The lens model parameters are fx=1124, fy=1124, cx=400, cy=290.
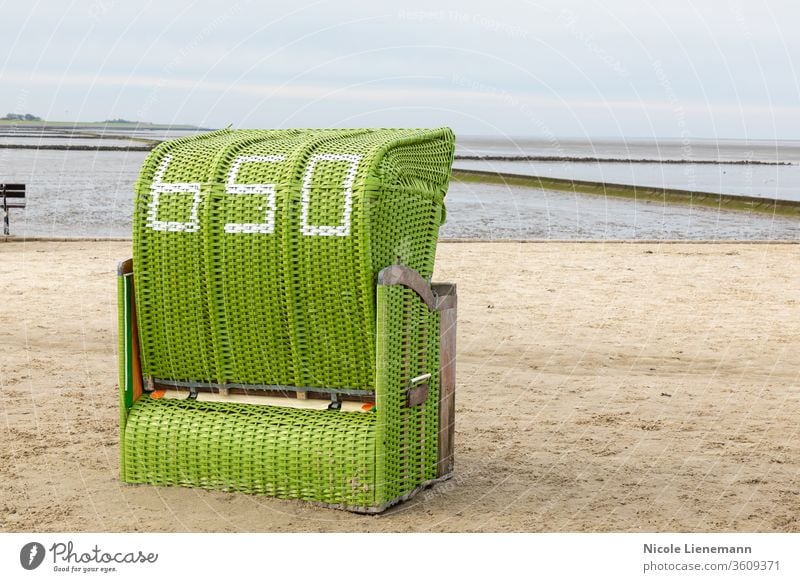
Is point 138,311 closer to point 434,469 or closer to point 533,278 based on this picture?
point 434,469

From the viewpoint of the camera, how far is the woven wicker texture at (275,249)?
5758mm

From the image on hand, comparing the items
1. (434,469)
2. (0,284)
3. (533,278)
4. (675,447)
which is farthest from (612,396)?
(0,284)

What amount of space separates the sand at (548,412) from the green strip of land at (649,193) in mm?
19652

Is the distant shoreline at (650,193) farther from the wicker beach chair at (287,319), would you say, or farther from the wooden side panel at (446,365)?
the wicker beach chair at (287,319)

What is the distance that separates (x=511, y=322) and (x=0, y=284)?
6788 millimetres

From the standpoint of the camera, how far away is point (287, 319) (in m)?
5.97

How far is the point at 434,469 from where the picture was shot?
21.6ft

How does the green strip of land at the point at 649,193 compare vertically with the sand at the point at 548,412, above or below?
below

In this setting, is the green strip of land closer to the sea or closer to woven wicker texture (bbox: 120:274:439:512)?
the sea
